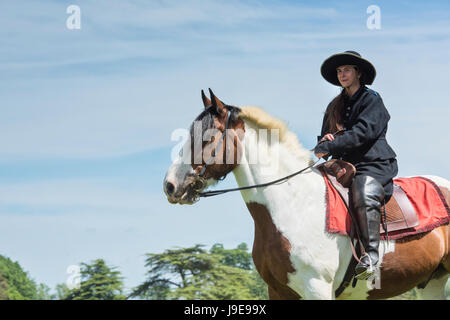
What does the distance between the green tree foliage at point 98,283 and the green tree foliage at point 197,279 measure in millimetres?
2793

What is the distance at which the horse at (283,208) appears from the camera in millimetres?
5996

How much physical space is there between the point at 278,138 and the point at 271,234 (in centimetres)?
121

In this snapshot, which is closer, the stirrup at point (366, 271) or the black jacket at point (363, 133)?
the stirrup at point (366, 271)

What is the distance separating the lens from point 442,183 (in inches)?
279

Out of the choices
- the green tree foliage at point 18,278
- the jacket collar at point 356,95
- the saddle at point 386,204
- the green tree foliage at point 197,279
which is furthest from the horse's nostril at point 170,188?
the green tree foliage at point 18,278

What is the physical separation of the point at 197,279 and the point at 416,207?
4680 centimetres

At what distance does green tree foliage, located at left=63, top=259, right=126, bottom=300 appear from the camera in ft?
173

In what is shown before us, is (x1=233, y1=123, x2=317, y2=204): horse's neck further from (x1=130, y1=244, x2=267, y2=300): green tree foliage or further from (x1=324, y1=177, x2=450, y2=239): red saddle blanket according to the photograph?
(x1=130, y1=244, x2=267, y2=300): green tree foliage

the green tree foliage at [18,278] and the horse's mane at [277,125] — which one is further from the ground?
the horse's mane at [277,125]

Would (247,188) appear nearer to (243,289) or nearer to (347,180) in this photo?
(347,180)

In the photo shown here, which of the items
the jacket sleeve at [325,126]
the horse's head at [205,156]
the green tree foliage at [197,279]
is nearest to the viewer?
the horse's head at [205,156]

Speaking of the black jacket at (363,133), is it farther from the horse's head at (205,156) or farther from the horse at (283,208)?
the horse's head at (205,156)
